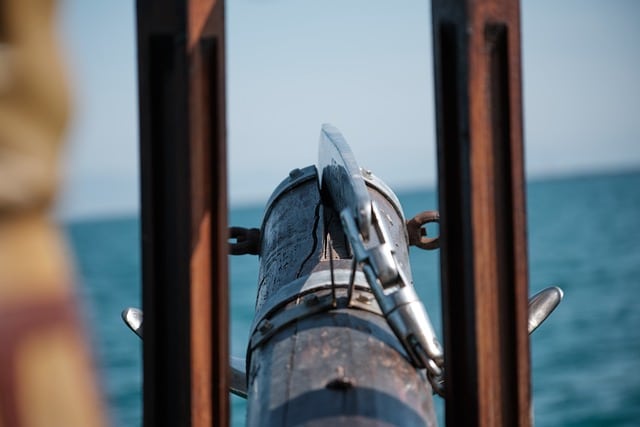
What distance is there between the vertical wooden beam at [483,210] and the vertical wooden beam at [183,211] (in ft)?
1.73

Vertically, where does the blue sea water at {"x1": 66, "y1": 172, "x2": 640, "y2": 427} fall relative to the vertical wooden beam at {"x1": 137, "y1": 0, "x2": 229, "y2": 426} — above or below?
below

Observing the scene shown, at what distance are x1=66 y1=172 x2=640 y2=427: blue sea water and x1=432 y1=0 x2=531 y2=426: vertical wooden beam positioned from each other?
1.00 m

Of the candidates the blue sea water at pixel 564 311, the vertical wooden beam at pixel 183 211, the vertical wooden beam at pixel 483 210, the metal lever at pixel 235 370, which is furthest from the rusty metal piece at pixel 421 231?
the vertical wooden beam at pixel 183 211

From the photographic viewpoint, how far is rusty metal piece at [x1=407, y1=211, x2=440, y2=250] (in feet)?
15.4

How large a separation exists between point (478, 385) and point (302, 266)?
113 cm

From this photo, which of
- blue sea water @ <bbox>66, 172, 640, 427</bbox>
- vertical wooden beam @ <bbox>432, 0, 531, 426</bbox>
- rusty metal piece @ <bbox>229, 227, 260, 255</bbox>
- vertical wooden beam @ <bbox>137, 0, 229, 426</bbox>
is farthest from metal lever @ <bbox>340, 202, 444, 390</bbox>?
rusty metal piece @ <bbox>229, 227, 260, 255</bbox>

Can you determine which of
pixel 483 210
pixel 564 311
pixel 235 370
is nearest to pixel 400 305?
pixel 483 210

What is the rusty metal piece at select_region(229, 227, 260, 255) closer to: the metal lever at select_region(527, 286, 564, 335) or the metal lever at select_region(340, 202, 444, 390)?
the metal lever at select_region(527, 286, 564, 335)

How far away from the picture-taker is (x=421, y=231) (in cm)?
474

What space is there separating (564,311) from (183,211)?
31842mm

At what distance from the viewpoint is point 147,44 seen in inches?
110

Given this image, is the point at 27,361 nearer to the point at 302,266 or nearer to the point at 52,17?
the point at 52,17

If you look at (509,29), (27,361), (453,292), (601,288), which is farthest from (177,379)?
(601,288)

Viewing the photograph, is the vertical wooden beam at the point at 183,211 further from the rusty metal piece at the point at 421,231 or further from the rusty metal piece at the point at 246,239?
the rusty metal piece at the point at 421,231
